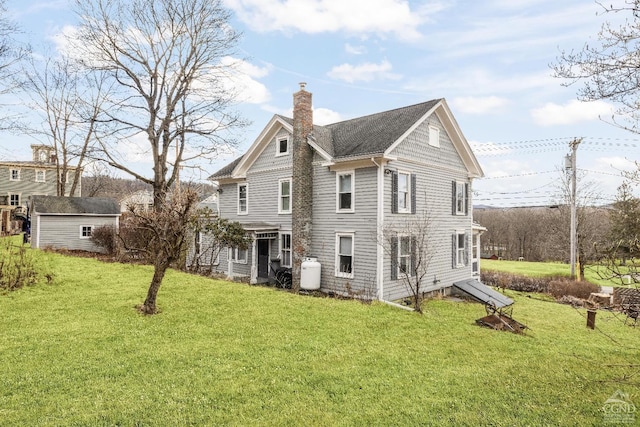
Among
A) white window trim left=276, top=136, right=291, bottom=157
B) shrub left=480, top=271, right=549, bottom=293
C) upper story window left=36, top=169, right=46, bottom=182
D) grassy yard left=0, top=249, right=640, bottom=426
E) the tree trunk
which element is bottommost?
shrub left=480, top=271, right=549, bottom=293

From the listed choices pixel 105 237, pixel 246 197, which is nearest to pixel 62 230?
pixel 105 237

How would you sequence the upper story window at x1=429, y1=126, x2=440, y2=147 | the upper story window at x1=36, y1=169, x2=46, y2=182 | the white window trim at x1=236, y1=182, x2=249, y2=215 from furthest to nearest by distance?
the upper story window at x1=36, y1=169, x2=46, y2=182 → the white window trim at x1=236, y1=182, x2=249, y2=215 → the upper story window at x1=429, y1=126, x2=440, y2=147

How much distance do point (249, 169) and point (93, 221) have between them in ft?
47.6

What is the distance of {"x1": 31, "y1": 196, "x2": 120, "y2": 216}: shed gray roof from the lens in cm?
2389

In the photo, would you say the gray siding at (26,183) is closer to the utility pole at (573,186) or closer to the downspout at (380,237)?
the downspout at (380,237)

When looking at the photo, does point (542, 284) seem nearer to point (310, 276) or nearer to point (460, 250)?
point (460, 250)

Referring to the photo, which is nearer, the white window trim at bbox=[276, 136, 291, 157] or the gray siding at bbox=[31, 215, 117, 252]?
the white window trim at bbox=[276, 136, 291, 157]

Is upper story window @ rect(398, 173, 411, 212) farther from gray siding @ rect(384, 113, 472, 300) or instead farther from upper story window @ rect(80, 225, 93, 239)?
upper story window @ rect(80, 225, 93, 239)

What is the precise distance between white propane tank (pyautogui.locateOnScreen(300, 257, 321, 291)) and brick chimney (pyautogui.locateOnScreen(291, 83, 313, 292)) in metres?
0.52

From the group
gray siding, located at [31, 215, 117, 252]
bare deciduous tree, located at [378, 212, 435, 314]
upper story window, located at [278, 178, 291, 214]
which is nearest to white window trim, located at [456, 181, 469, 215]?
bare deciduous tree, located at [378, 212, 435, 314]

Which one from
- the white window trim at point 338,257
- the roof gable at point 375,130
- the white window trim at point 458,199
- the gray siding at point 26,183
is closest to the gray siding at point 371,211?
the white window trim at point 338,257

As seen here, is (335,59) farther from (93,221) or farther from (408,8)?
(93,221)

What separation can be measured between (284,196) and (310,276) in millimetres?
4312

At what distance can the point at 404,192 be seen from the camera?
15.0 metres
